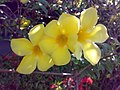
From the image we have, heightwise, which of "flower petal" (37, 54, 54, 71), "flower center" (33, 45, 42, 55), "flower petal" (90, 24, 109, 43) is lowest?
"flower petal" (37, 54, 54, 71)

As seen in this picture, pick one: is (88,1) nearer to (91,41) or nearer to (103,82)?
(91,41)


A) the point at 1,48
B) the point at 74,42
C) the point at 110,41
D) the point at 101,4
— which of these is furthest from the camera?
the point at 1,48

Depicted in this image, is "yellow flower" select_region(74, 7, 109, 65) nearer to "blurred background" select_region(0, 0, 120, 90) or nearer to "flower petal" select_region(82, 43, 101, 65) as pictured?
"flower petal" select_region(82, 43, 101, 65)

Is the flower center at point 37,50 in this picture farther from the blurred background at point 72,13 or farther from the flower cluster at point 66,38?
the blurred background at point 72,13

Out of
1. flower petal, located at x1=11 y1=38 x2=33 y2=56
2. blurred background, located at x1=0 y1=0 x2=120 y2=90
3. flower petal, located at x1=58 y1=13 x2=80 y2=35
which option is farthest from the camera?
blurred background, located at x1=0 y1=0 x2=120 y2=90

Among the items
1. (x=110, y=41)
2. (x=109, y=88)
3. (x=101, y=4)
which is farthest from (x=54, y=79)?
(x=110, y=41)

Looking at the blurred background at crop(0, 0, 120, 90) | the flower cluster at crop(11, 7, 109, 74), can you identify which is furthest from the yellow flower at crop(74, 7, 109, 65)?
the blurred background at crop(0, 0, 120, 90)
